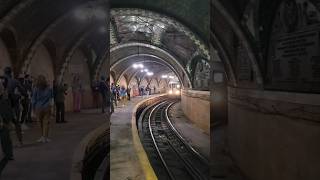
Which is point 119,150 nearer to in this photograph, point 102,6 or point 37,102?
point 37,102

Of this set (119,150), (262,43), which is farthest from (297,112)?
(119,150)

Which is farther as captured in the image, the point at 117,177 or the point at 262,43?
the point at 262,43

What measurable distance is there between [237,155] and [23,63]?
25.2 feet

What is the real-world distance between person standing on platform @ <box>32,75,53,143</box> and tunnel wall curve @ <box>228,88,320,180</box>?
4447mm

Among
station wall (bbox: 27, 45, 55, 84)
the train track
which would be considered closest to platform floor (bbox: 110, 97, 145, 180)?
the train track

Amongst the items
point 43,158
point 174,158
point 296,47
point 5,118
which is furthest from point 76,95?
point 5,118

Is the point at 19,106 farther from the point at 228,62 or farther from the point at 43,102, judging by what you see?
the point at 228,62

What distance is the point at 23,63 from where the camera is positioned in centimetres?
1297

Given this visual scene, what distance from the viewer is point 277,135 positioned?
762 cm

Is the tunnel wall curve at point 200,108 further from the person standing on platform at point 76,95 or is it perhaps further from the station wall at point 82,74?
the station wall at point 82,74

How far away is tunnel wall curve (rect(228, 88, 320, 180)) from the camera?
605cm

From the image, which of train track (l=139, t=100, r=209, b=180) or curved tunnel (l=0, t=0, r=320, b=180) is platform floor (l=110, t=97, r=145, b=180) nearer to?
curved tunnel (l=0, t=0, r=320, b=180)

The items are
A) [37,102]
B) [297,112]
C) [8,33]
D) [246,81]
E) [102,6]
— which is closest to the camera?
[297,112]

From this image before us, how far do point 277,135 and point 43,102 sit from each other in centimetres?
463
